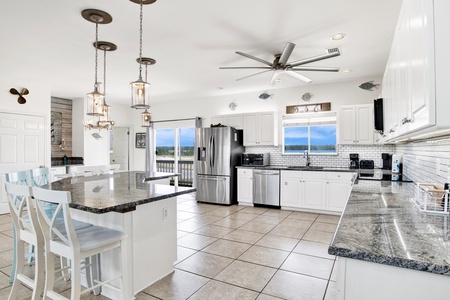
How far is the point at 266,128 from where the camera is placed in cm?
617

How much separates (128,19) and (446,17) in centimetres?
287

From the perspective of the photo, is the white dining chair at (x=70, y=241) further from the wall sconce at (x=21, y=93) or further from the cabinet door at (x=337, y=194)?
the wall sconce at (x=21, y=93)

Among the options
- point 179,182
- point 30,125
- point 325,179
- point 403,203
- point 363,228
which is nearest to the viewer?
point 363,228

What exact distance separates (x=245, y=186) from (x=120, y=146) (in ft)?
16.6

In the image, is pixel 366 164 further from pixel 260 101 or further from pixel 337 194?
pixel 260 101

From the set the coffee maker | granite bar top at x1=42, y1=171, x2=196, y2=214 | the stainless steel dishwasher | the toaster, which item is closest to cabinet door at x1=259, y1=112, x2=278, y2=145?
the stainless steel dishwasher

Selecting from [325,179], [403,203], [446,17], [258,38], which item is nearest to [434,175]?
[403,203]

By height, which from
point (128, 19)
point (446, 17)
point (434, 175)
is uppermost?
point (128, 19)

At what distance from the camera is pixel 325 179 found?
17.1ft

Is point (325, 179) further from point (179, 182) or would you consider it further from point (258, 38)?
point (179, 182)

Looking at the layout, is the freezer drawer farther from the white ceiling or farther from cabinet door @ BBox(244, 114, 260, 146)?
the white ceiling

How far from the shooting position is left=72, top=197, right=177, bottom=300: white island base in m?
2.27

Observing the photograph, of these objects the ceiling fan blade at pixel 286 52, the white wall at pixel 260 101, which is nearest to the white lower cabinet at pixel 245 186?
the white wall at pixel 260 101

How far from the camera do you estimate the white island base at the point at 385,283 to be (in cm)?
91
